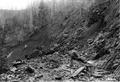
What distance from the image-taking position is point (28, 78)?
35.7 ft

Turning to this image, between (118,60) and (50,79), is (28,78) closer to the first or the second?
(50,79)

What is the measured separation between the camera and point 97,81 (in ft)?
30.2

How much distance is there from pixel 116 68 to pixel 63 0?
50189 millimetres

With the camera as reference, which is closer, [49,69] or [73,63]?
[49,69]

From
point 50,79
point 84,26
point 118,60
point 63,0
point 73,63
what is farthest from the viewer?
point 63,0

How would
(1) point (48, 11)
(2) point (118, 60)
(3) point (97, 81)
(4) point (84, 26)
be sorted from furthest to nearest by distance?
(1) point (48, 11) → (4) point (84, 26) → (2) point (118, 60) → (3) point (97, 81)

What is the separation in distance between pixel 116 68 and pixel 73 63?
14.2 ft

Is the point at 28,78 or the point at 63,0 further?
the point at 63,0

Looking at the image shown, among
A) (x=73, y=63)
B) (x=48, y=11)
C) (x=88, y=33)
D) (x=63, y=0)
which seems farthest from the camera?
(x=63, y=0)

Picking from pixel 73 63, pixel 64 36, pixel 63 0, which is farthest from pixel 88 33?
pixel 63 0

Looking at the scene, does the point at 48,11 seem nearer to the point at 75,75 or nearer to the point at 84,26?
the point at 84,26

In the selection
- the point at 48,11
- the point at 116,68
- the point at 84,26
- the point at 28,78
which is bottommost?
the point at 28,78

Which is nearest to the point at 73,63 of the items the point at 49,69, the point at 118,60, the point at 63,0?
the point at 49,69

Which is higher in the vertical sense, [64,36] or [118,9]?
[118,9]
